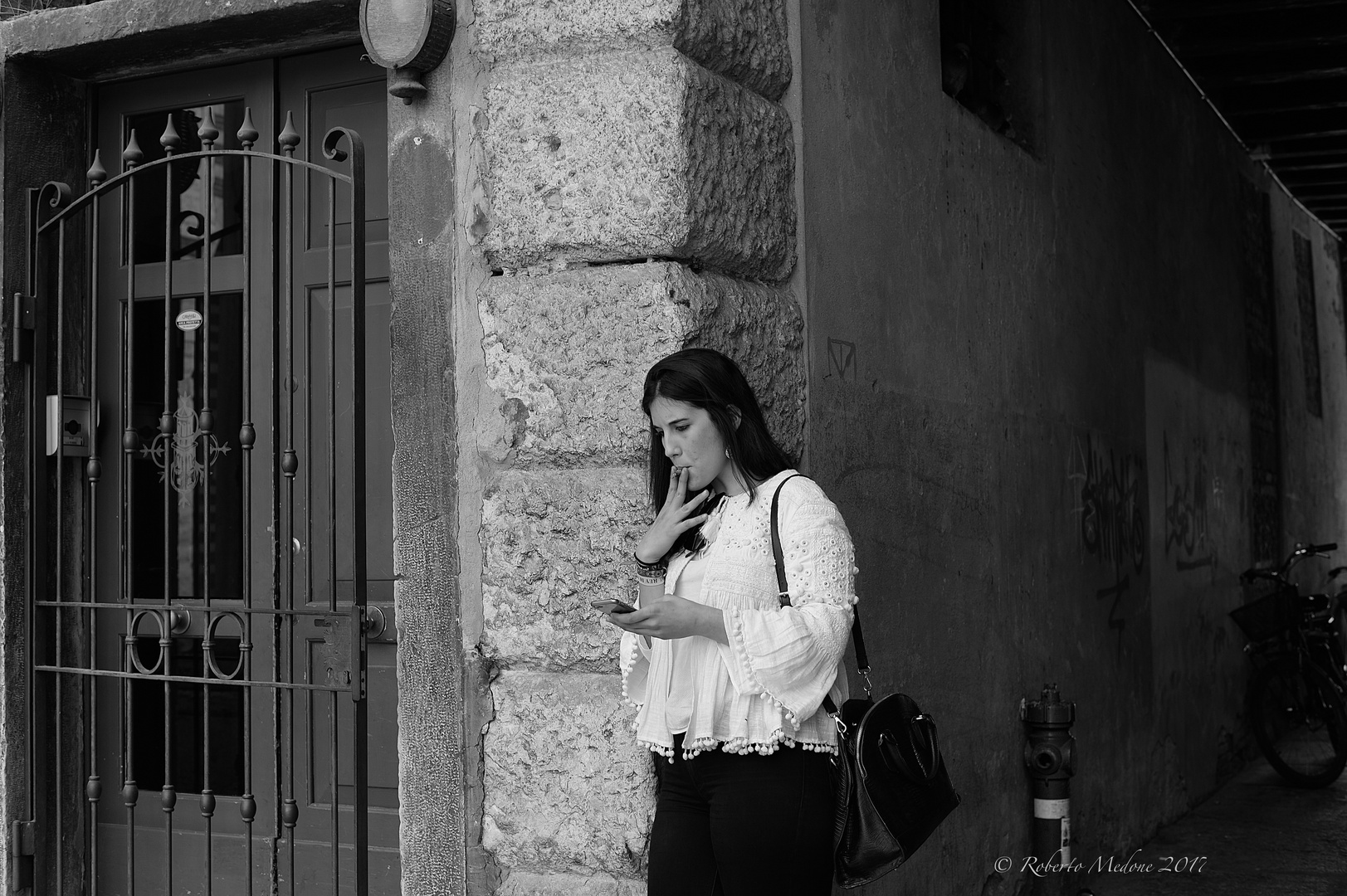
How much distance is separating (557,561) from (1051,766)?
2.67 m

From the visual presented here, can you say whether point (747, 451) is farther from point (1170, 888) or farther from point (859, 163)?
point (1170, 888)

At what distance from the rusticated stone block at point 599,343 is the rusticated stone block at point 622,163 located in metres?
0.07

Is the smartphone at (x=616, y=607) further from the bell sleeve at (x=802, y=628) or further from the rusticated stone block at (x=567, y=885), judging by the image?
the rusticated stone block at (x=567, y=885)

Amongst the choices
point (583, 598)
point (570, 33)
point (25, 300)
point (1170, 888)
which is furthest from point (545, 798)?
point (1170, 888)

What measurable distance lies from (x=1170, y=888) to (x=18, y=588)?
4.52 metres

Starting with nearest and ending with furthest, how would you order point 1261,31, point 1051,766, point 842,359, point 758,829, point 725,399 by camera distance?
point 758,829
point 725,399
point 842,359
point 1051,766
point 1261,31

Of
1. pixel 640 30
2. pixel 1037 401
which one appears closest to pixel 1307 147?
pixel 1037 401

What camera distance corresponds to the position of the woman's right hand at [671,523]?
2.66 meters

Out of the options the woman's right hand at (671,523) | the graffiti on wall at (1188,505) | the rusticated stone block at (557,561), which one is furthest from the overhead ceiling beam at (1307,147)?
the woman's right hand at (671,523)

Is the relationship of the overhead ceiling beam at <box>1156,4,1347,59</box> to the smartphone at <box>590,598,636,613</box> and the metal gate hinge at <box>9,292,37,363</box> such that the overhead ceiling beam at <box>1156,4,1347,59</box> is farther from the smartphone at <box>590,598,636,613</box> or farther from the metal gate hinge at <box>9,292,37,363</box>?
the smartphone at <box>590,598,636,613</box>

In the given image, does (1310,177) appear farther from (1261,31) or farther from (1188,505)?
(1188,505)

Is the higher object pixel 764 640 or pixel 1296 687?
pixel 764 640

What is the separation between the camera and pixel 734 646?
2.52 metres

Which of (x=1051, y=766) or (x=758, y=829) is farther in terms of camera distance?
(x=1051, y=766)
